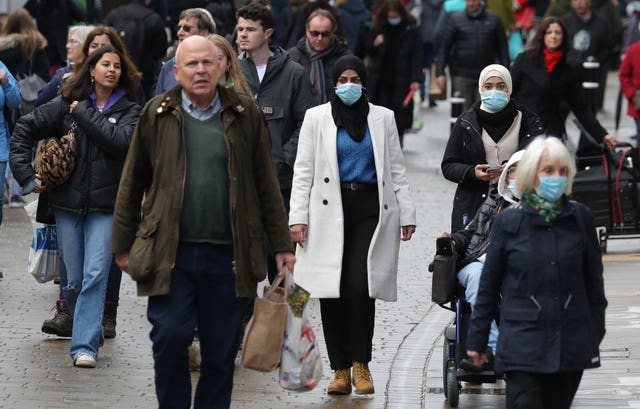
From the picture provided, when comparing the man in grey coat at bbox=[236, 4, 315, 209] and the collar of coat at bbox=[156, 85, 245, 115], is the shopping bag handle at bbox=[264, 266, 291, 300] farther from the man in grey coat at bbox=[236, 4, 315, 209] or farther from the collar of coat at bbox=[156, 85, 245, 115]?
the man in grey coat at bbox=[236, 4, 315, 209]

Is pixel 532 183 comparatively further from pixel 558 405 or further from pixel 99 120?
pixel 99 120

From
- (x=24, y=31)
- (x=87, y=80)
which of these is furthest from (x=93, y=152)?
(x=24, y=31)

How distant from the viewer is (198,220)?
7.26 m

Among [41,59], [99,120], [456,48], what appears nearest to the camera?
[99,120]

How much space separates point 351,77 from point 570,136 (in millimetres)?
13167

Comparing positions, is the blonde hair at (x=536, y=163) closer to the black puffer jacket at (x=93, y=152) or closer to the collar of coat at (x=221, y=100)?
the collar of coat at (x=221, y=100)

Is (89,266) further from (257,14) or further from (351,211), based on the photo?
(257,14)

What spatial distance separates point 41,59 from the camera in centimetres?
1683

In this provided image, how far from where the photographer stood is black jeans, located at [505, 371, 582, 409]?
23.4 ft

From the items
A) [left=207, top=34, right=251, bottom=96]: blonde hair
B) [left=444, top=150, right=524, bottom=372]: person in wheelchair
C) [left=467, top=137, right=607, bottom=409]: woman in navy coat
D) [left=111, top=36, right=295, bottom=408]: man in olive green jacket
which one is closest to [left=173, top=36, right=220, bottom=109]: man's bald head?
[left=111, top=36, right=295, bottom=408]: man in olive green jacket

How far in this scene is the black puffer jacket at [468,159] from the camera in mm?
9781

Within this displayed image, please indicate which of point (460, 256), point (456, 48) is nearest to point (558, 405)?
point (460, 256)

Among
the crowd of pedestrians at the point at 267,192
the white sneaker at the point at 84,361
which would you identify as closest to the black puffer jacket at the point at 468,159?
the crowd of pedestrians at the point at 267,192

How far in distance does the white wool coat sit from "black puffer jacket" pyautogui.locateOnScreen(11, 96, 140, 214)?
105 centimetres
